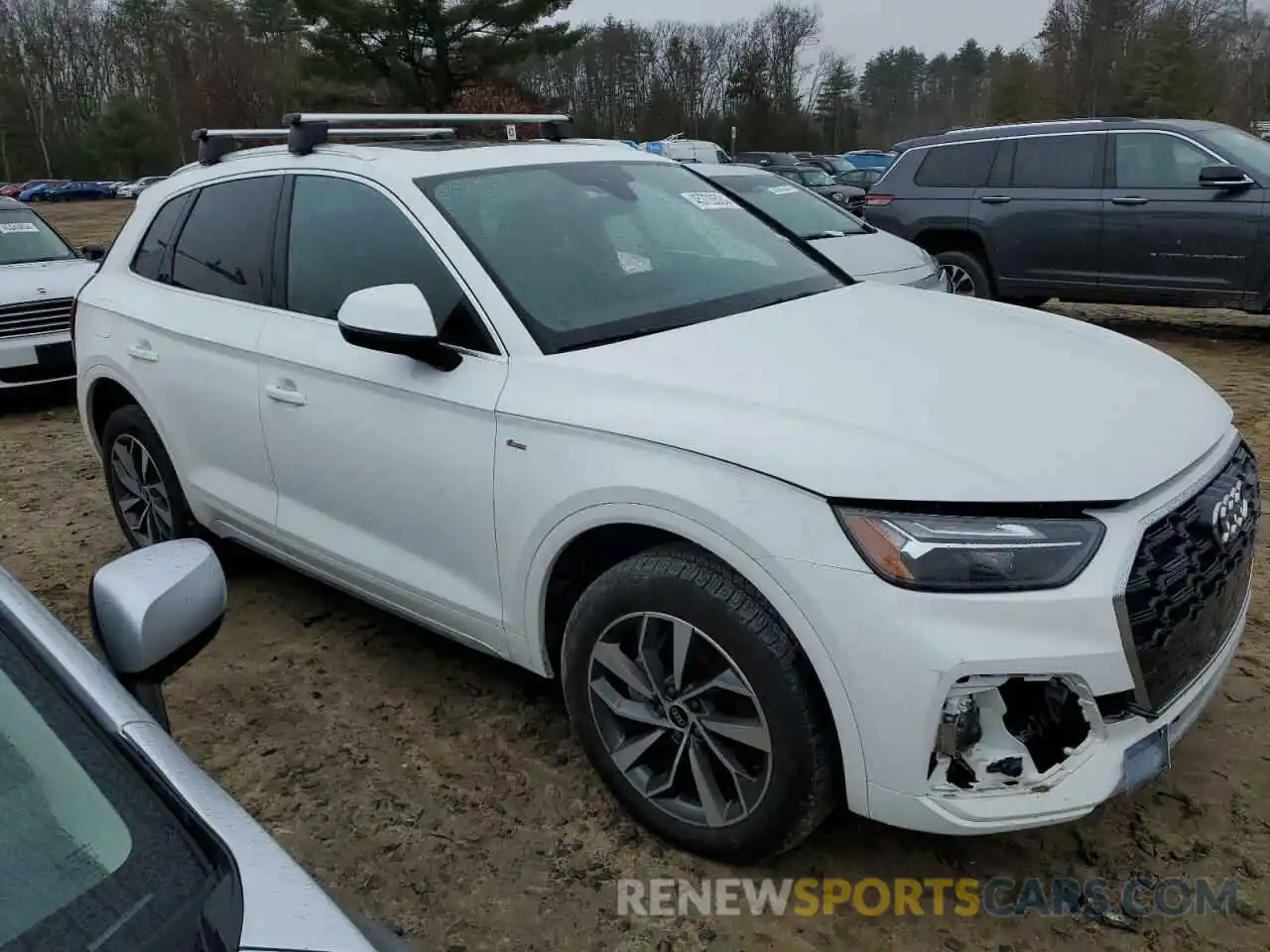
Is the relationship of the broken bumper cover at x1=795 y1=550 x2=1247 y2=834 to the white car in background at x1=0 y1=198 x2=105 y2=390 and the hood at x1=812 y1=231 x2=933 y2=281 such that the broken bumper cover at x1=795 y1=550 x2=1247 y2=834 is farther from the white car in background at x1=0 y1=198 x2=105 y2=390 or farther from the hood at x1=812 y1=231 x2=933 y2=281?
the white car in background at x1=0 y1=198 x2=105 y2=390

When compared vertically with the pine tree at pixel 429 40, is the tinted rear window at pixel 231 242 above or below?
below

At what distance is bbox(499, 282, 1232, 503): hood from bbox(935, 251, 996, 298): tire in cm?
655

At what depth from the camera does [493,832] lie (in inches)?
105

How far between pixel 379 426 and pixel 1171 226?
23.7 feet

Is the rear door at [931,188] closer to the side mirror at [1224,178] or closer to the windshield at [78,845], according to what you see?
the side mirror at [1224,178]

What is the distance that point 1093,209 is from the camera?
27.3 feet

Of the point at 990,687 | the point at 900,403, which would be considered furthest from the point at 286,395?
the point at 990,687

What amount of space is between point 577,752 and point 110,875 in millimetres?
1857

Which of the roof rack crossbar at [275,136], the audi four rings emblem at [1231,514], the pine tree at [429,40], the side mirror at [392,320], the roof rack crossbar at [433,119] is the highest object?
the pine tree at [429,40]

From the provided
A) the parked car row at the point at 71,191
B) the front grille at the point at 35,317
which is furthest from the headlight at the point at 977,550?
the parked car row at the point at 71,191

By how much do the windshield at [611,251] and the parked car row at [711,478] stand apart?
1 cm

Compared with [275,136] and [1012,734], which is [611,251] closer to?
[275,136]

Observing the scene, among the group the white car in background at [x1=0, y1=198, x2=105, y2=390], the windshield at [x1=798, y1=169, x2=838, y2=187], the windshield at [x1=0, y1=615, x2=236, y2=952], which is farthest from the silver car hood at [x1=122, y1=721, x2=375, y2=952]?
the windshield at [x1=798, y1=169, x2=838, y2=187]

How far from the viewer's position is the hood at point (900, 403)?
2025 mm
